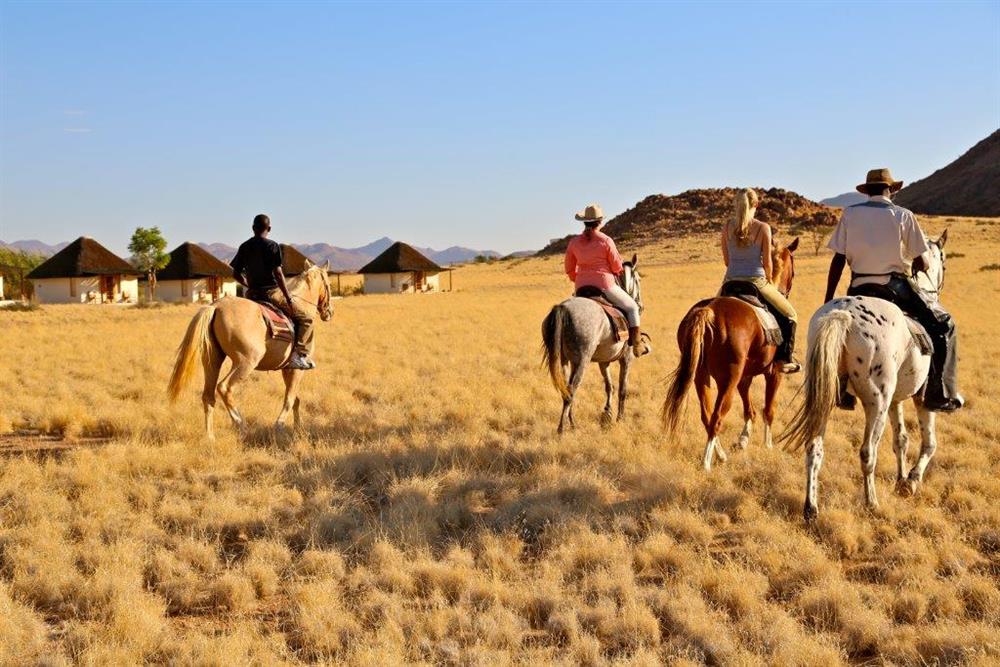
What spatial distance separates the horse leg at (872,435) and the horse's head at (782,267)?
8.60ft

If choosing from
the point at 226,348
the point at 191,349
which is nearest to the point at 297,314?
the point at 226,348

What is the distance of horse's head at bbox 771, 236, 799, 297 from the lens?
28.5 feet

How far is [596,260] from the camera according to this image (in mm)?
9531

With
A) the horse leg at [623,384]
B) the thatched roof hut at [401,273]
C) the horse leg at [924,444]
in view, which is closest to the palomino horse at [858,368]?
the horse leg at [924,444]

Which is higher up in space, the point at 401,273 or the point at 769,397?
the point at 401,273

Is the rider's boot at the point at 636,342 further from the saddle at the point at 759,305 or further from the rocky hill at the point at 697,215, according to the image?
the rocky hill at the point at 697,215

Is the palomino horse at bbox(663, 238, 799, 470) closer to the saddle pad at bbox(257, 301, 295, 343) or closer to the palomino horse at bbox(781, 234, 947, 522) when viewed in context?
the palomino horse at bbox(781, 234, 947, 522)

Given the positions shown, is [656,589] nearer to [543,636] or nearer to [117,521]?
[543,636]

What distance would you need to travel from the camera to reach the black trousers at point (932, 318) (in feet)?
21.7

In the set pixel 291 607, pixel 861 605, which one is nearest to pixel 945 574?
pixel 861 605

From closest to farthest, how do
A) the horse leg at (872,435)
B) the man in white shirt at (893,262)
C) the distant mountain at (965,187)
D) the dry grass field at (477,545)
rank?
the dry grass field at (477,545)
the horse leg at (872,435)
the man in white shirt at (893,262)
the distant mountain at (965,187)

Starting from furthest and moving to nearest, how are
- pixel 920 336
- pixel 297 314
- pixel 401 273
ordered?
pixel 401 273 < pixel 297 314 < pixel 920 336

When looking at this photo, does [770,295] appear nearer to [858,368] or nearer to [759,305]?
[759,305]

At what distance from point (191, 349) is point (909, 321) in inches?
268
